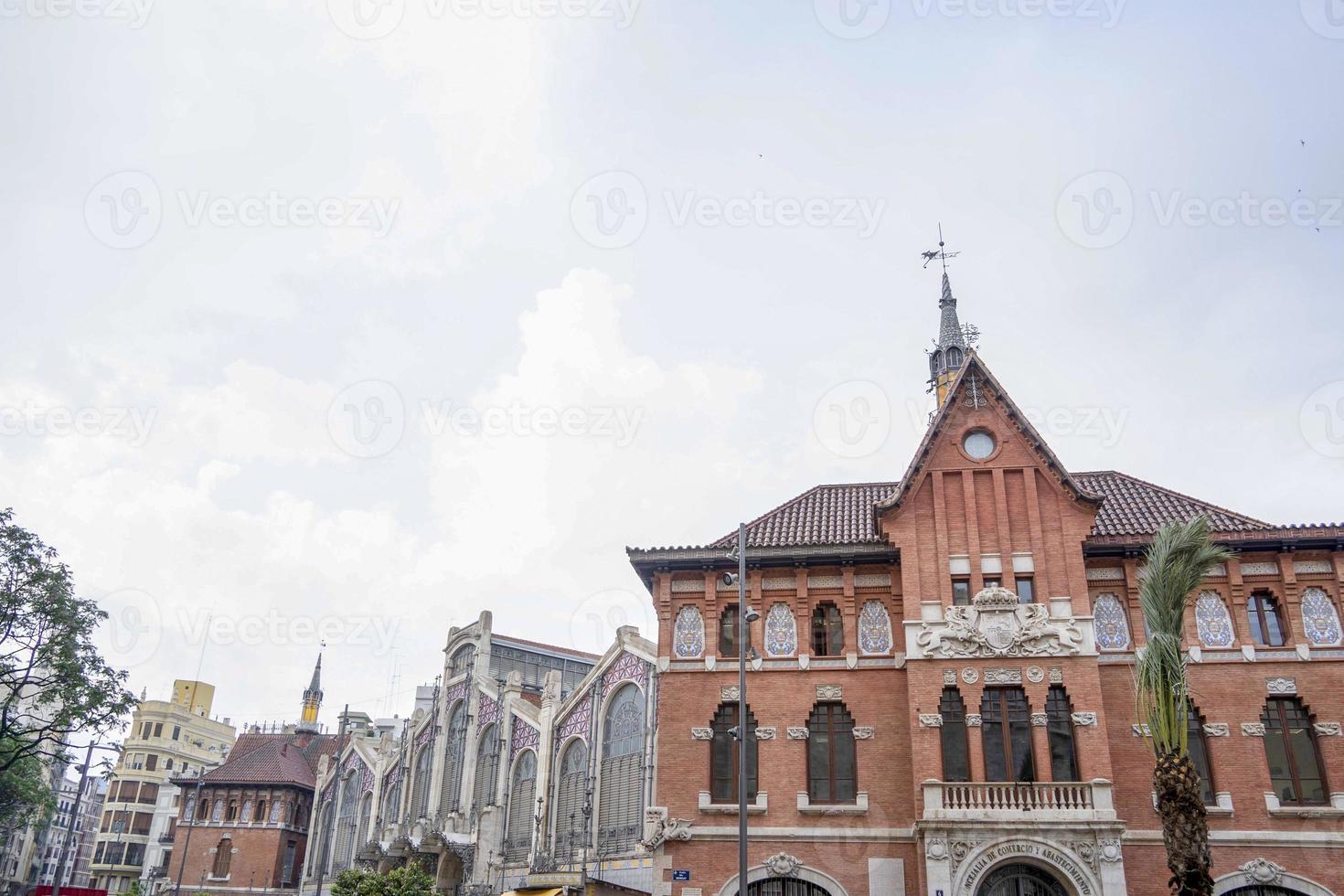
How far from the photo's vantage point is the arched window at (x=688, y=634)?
3039 cm

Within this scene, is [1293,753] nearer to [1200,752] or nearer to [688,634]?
[1200,752]

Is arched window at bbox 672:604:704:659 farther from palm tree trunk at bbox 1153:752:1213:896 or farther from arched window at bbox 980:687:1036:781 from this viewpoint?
palm tree trunk at bbox 1153:752:1213:896

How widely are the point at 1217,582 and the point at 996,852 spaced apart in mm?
10195

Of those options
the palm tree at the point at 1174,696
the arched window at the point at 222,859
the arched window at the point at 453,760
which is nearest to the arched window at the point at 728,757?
the palm tree at the point at 1174,696

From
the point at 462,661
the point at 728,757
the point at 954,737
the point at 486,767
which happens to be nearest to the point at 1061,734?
the point at 954,737

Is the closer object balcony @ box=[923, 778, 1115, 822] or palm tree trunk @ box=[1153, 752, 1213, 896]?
palm tree trunk @ box=[1153, 752, 1213, 896]

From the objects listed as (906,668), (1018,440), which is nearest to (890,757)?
(906,668)

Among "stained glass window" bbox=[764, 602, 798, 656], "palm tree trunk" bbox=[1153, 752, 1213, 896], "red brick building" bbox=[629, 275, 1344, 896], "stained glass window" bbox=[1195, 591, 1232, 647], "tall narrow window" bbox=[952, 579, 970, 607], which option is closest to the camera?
"palm tree trunk" bbox=[1153, 752, 1213, 896]

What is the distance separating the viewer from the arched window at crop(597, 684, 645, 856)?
125 feet

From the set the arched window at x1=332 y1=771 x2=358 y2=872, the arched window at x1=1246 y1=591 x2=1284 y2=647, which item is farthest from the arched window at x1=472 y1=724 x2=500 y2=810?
the arched window at x1=1246 y1=591 x2=1284 y2=647

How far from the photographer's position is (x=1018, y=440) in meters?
30.2

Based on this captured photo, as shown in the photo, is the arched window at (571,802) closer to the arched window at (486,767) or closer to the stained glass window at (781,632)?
the arched window at (486,767)

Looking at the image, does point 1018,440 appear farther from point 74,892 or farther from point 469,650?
point 74,892

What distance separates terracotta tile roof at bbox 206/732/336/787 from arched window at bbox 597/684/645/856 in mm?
38517
